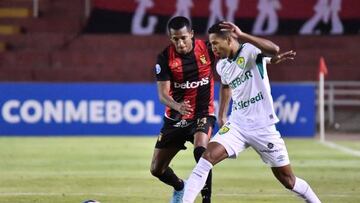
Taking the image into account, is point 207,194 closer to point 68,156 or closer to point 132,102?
point 68,156

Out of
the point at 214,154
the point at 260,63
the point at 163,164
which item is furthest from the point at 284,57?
the point at 163,164

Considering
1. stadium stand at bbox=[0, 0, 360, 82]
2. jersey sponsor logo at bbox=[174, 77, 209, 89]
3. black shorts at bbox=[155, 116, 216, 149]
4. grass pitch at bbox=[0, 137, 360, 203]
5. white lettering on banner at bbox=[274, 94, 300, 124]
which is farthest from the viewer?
stadium stand at bbox=[0, 0, 360, 82]

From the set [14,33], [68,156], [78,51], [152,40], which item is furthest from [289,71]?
[68,156]

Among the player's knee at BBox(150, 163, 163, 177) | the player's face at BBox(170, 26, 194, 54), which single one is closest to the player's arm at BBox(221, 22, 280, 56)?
the player's face at BBox(170, 26, 194, 54)

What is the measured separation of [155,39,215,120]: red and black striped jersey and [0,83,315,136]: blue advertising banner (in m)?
13.0

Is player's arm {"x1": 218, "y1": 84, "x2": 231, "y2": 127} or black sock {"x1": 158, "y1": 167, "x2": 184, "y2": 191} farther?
black sock {"x1": 158, "y1": 167, "x2": 184, "y2": 191}

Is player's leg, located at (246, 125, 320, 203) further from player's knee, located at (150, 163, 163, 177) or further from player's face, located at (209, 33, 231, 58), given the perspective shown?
player's knee, located at (150, 163, 163, 177)

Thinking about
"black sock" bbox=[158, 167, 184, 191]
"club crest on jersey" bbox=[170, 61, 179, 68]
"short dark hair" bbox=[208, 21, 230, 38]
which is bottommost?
"black sock" bbox=[158, 167, 184, 191]

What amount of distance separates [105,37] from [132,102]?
6.35m

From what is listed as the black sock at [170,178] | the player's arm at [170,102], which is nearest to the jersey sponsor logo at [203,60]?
the player's arm at [170,102]

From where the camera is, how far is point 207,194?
10.2 m

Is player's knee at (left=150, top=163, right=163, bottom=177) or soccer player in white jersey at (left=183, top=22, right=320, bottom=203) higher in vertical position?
soccer player in white jersey at (left=183, top=22, right=320, bottom=203)

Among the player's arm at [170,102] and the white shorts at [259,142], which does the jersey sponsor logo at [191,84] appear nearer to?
the player's arm at [170,102]

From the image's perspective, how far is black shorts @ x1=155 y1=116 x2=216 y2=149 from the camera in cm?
1081
